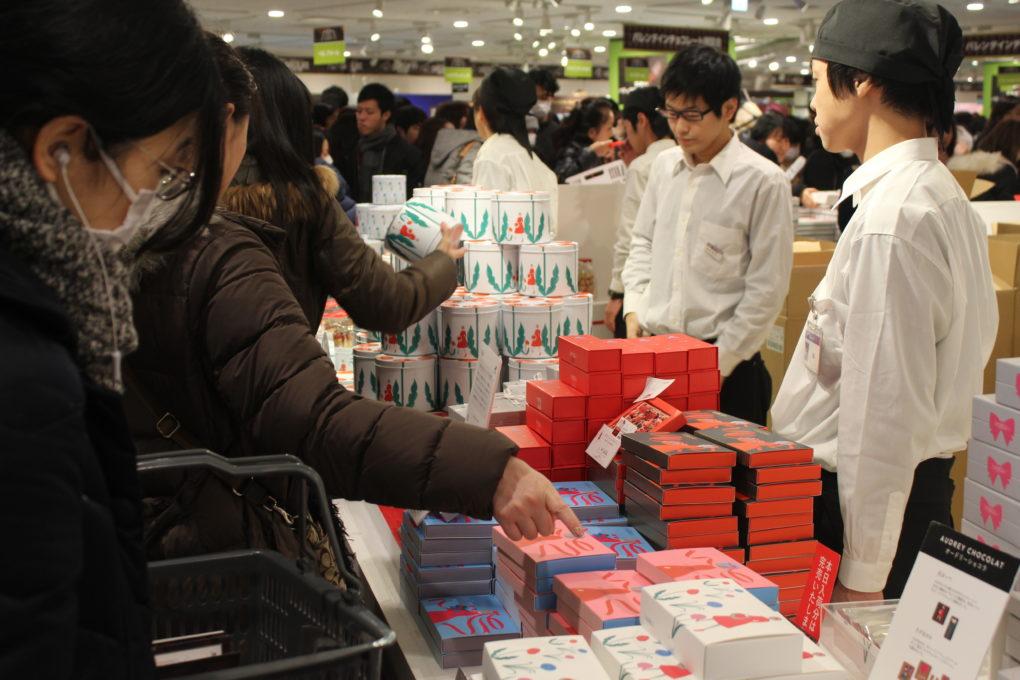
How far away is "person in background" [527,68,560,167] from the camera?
298 inches

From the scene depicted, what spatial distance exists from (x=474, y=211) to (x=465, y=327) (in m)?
0.46

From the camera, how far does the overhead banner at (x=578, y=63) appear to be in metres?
20.4

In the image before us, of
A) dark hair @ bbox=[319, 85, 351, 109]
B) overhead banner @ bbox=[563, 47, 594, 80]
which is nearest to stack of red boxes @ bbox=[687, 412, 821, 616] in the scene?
dark hair @ bbox=[319, 85, 351, 109]

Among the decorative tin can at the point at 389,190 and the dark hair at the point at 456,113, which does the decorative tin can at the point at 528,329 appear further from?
the dark hair at the point at 456,113

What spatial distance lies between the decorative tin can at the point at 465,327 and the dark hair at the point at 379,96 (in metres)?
4.68

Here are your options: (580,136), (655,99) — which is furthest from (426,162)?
(655,99)

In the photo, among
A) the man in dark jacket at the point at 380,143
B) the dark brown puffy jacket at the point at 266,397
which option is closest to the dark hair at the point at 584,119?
the man in dark jacket at the point at 380,143

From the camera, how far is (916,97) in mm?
1897

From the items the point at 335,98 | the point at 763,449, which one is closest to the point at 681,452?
the point at 763,449

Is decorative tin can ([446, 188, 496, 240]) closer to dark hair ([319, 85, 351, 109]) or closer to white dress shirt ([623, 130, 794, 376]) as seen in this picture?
white dress shirt ([623, 130, 794, 376])

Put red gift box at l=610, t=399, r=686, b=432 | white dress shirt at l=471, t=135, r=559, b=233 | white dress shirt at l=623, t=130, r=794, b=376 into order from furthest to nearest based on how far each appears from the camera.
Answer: white dress shirt at l=471, t=135, r=559, b=233
white dress shirt at l=623, t=130, r=794, b=376
red gift box at l=610, t=399, r=686, b=432

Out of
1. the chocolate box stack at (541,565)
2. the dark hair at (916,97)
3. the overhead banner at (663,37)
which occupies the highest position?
the overhead banner at (663,37)

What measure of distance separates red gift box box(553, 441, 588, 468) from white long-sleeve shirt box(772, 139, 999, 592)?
0.54 m

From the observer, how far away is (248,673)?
1.01 m
